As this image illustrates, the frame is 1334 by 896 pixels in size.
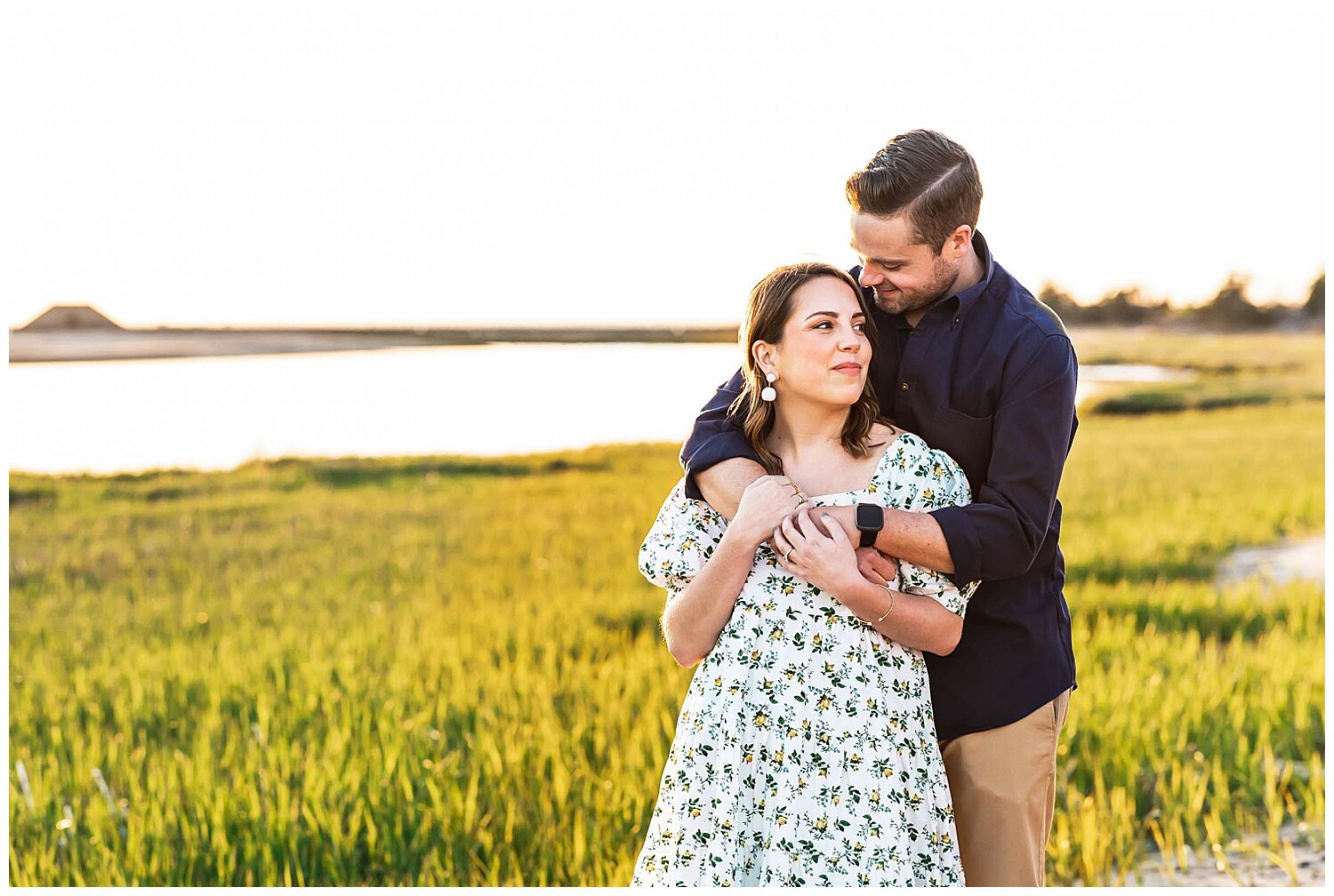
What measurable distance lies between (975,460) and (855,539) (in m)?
0.35

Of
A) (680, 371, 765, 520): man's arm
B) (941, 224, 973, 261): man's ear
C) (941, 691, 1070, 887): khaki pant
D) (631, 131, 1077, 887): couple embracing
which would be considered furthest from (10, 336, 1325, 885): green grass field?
(941, 224, 973, 261): man's ear

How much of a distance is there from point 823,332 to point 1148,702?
3.48m

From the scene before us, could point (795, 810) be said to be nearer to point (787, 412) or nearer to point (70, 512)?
point (787, 412)

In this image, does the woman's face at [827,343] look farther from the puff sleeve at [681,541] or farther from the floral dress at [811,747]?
the puff sleeve at [681,541]

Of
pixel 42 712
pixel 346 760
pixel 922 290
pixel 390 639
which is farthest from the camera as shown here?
pixel 390 639

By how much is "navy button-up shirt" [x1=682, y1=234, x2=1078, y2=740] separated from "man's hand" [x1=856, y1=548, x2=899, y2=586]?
0.12 metres

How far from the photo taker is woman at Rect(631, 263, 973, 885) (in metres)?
2.20

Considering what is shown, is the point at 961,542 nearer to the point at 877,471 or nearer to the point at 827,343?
the point at 877,471

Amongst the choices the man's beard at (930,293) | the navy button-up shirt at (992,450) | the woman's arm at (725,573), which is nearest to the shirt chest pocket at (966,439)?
the navy button-up shirt at (992,450)

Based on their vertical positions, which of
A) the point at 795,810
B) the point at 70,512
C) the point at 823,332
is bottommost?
the point at 70,512

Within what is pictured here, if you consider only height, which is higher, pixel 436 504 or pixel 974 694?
pixel 974 694

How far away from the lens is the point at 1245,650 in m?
6.15

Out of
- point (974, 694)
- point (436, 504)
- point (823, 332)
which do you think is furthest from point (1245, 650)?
point (436, 504)

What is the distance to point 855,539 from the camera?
212cm
